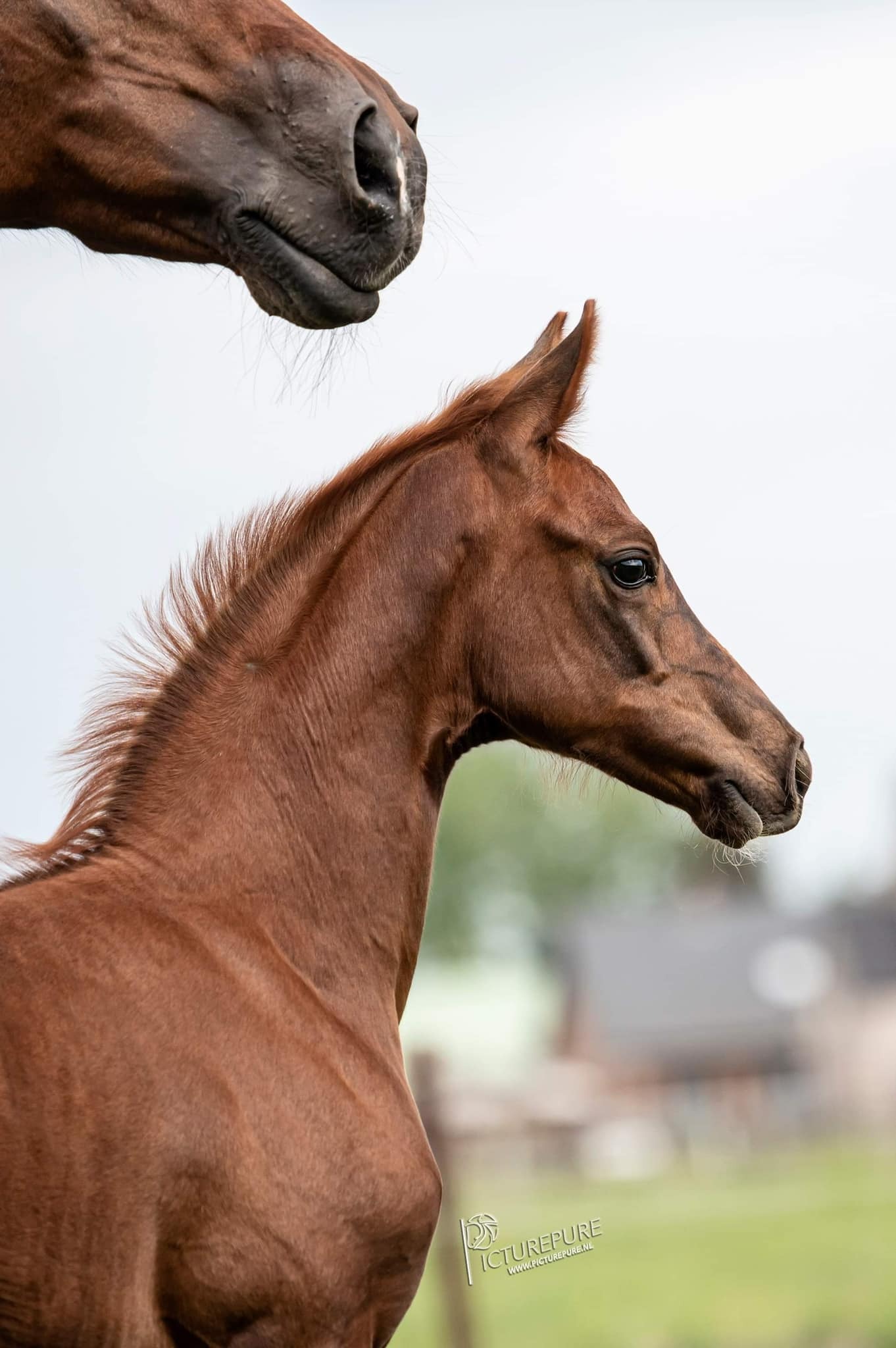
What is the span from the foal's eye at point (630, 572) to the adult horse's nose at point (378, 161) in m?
1.27

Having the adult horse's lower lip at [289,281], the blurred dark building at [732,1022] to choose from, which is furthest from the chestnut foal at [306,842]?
the blurred dark building at [732,1022]

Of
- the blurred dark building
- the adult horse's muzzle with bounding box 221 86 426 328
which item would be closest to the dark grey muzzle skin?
the adult horse's muzzle with bounding box 221 86 426 328

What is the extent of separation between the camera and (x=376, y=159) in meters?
3.08

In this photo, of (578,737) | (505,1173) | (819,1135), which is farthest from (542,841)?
(578,737)

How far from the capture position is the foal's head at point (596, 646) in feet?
13.0

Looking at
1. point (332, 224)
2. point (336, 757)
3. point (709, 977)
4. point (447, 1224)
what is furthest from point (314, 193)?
point (709, 977)

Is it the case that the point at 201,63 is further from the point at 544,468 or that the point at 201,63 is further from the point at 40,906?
the point at 40,906

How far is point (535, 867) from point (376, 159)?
84.6 meters

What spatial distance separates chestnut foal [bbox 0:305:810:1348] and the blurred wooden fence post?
4709mm

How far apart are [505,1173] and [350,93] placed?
3586 centimetres

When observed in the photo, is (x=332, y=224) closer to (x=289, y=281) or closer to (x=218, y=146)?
(x=289, y=281)

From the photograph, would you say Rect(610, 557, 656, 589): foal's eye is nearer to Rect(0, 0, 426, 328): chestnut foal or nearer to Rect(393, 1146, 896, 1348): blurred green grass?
Rect(0, 0, 426, 328): chestnut foal

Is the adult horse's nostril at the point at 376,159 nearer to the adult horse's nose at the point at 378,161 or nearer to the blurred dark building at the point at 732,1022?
the adult horse's nose at the point at 378,161

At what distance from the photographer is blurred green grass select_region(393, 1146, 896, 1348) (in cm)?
1292
